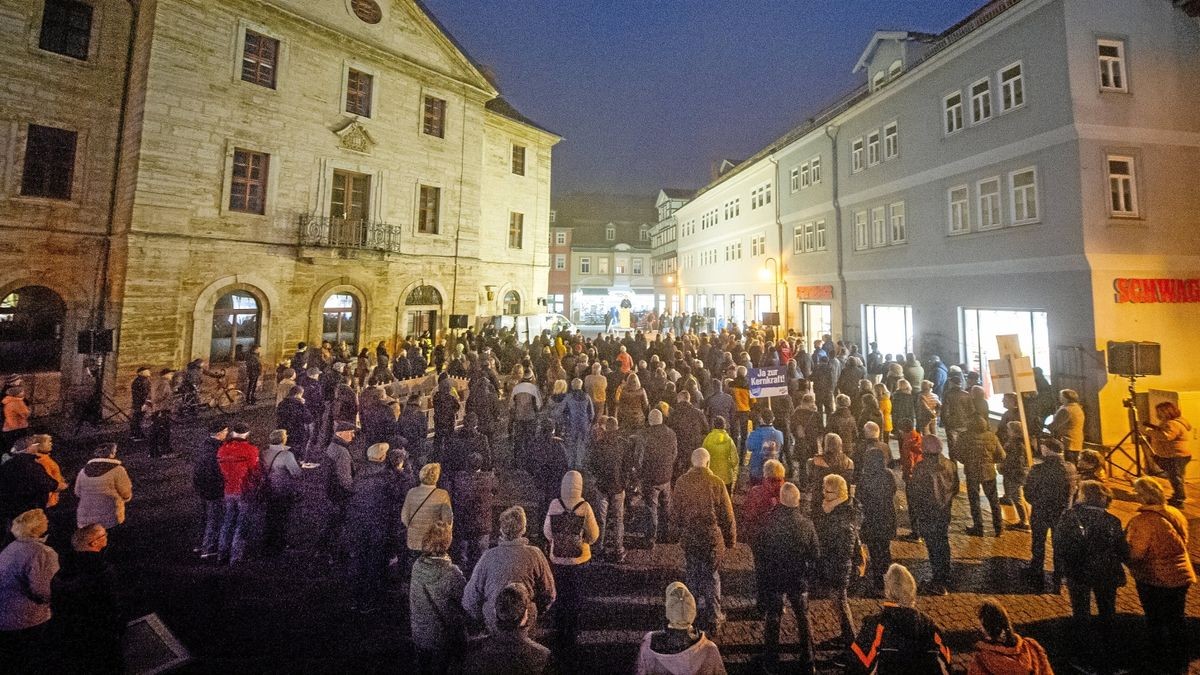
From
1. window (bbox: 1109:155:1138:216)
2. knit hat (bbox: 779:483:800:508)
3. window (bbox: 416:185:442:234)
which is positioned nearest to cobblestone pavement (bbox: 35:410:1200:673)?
knit hat (bbox: 779:483:800:508)

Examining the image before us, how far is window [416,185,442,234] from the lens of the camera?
835 inches

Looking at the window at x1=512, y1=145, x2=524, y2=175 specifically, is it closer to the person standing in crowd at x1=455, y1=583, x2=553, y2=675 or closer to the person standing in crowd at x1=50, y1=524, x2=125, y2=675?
the person standing in crowd at x1=50, y1=524, x2=125, y2=675

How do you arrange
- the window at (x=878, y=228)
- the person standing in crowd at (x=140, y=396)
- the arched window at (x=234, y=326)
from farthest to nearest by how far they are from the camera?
the window at (x=878, y=228)
the arched window at (x=234, y=326)
the person standing in crowd at (x=140, y=396)

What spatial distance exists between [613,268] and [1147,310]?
4551cm

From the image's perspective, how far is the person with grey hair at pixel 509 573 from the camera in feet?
12.8

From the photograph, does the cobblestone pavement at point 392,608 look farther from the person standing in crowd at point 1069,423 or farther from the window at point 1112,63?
the window at point 1112,63

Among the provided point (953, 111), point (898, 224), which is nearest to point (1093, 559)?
point (953, 111)

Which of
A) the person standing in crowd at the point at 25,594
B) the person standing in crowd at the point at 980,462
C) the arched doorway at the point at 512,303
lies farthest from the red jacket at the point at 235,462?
the arched doorway at the point at 512,303

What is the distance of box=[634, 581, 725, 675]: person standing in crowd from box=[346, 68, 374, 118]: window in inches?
837

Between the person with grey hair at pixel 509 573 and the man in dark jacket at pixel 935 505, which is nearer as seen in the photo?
the person with grey hair at pixel 509 573

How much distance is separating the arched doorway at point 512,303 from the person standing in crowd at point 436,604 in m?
22.9

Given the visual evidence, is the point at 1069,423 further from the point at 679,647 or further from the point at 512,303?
the point at 512,303

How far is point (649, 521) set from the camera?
23.1 feet

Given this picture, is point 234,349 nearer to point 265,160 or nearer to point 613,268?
point 265,160
